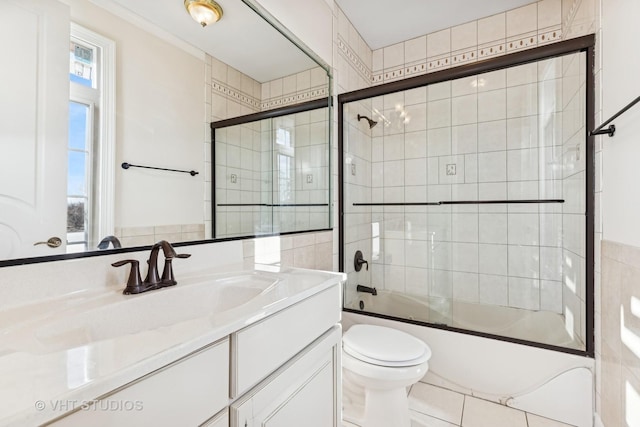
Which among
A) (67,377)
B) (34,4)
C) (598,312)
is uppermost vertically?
(34,4)

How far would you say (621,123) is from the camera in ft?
3.65

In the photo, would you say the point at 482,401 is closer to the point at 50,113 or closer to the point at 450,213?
the point at 450,213

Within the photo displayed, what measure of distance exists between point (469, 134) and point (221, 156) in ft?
6.07

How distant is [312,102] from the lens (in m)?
1.90

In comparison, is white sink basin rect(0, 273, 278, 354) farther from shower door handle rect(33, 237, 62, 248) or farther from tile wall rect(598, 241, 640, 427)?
tile wall rect(598, 241, 640, 427)

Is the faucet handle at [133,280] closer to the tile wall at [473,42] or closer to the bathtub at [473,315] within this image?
the bathtub at [473,315]

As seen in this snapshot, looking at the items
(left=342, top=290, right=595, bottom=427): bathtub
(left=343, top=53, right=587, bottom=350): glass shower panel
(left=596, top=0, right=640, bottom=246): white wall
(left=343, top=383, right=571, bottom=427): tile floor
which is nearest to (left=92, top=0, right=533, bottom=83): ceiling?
(left=343, top=53, right=587, bottom=350): glass shower panel

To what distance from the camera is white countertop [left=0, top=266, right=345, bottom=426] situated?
0.40 meters

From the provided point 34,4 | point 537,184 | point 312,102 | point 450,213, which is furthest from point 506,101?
point 34,4

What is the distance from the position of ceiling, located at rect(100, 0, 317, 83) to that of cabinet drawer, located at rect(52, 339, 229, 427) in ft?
3.42

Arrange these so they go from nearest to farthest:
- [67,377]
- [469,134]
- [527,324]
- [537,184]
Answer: [67,377]
[527,324]
[537,184]
[469,134]

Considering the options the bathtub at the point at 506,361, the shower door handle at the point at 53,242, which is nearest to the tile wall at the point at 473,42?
the bathtub at the point at 506,361

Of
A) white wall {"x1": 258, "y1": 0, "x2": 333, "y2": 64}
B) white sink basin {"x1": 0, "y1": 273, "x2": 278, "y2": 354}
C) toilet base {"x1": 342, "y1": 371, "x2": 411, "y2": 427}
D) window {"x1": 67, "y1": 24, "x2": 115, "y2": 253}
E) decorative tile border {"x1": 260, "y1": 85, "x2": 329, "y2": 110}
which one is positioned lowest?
toilet base {"x1": 342, "y1": 371, "x2": 411, "y2": 427}

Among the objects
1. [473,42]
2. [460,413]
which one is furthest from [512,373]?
[473,42]
